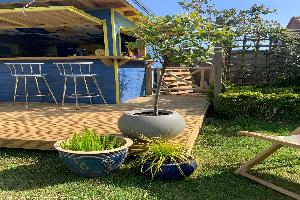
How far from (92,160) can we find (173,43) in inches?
69.9

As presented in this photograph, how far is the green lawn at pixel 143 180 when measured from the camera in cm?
343

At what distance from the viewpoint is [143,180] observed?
12.5 ft

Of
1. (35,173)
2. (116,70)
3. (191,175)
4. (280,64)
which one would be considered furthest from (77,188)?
(280,64)

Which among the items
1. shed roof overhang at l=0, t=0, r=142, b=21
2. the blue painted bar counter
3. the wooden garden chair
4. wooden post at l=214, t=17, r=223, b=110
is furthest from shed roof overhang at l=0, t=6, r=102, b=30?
the wooden garden chair

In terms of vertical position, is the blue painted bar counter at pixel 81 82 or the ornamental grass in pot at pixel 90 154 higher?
the blue painted bar counter at pixel 81 82

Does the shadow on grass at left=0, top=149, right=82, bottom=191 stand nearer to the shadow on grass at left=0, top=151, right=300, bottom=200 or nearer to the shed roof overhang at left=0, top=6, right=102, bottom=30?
the shadow on grass at left=0, top=151, right=300, bottom=200

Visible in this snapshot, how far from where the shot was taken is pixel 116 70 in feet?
29.1

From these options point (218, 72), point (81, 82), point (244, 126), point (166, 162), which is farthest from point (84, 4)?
point (166, 162)

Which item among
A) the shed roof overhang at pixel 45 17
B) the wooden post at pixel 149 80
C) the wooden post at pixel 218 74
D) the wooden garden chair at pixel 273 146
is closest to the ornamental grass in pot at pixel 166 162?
the wooden garden chair at pixel 273 146

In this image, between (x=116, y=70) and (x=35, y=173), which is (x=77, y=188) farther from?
(x=116, y=70)

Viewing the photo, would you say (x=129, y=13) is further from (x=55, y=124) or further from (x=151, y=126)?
(x=151, y=126)

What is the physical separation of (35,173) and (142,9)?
847cm

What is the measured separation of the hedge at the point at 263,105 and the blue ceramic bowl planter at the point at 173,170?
3707 millimetres

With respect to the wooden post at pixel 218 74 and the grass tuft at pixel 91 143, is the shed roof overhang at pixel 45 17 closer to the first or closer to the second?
the wooden post at pixel 218 74
